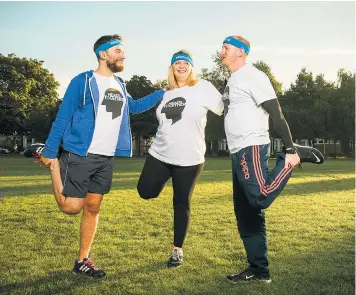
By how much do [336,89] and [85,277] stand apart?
61.3 metres

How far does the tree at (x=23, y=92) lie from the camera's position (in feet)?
186

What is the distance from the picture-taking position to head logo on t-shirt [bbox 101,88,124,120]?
495 cm

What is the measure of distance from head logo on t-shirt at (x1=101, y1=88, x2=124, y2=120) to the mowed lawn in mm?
1830

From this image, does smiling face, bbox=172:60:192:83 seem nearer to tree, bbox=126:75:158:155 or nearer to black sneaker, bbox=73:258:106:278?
black sneaker, bbox=73:258:106:278

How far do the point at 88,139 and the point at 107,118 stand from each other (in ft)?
1.06

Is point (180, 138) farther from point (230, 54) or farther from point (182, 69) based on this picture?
point (230, 54)

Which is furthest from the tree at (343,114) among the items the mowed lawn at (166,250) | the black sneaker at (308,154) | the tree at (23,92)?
the black sneaker at (308,154)

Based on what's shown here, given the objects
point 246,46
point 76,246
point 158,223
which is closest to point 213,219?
point 158,223

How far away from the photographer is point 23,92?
59531 mm

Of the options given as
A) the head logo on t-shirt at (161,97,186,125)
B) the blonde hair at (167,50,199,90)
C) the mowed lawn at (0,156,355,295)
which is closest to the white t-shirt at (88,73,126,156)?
the head logo on t-shirt at (161,97,186,125)

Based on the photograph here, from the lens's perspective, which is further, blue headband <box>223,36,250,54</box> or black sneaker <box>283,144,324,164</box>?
black sneaker <box>283,144,324,164</box>

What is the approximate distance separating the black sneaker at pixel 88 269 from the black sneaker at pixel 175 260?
2.71 ft

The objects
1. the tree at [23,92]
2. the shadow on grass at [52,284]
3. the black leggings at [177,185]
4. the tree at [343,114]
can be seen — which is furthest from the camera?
the tree at [23,92]

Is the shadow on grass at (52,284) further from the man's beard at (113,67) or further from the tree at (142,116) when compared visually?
the tree at (142,116)
